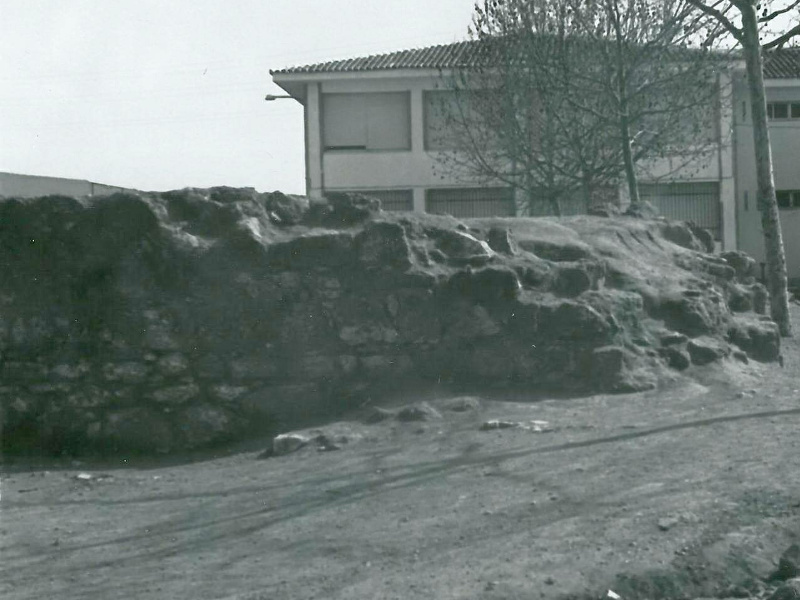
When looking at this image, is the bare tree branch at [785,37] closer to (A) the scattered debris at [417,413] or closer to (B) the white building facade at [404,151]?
(A) the scattered debris at [417,413]

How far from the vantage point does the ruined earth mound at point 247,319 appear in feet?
28.8

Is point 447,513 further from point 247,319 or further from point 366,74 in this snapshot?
point 366,74

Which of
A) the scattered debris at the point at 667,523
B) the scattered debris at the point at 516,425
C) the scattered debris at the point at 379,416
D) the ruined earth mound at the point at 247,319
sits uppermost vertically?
the ruined earth mound at the point at 247,319

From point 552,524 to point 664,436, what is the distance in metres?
2.15

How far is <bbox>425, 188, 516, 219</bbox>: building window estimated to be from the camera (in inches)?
1292

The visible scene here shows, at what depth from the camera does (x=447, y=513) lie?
620 centimetres

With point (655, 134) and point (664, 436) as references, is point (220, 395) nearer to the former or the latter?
point (664, 436)

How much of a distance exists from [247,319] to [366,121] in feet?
83.8

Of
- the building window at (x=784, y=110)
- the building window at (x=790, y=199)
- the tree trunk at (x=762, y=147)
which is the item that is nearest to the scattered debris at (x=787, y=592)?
the tree trunk at (x=762, y=147)

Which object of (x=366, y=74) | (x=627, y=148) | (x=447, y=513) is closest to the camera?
(x=447, y=513)

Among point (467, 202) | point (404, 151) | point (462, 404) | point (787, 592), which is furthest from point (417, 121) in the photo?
point (787, 592)

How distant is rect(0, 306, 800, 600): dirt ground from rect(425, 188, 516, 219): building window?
78.7 ft

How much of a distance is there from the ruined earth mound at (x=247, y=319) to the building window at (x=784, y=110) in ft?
88.4

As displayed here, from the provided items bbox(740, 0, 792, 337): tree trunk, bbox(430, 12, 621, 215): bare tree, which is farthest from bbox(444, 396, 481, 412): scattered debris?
bbox(430, 12, 621, 215): bare tree
